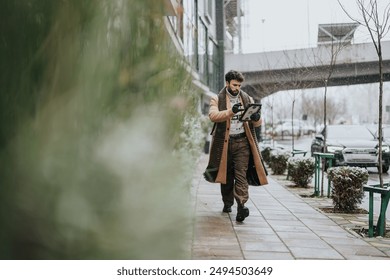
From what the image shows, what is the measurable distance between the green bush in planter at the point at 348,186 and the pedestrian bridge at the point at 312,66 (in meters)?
1.00

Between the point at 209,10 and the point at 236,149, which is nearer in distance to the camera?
the point at 236,149

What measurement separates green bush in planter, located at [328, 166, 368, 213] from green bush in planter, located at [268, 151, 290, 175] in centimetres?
382

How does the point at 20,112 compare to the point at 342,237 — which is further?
the point at 342,237

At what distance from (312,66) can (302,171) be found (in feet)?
5.51

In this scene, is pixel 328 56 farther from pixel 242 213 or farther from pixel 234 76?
pixel 242 213

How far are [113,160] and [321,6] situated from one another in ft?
14.5

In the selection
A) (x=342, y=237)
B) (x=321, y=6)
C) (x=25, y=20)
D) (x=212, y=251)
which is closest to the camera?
(x=25, y=20)

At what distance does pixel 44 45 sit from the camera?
4.07ft

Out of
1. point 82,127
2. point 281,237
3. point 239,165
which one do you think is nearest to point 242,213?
point 239,165

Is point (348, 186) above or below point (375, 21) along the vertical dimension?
below

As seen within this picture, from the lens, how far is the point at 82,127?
1.26m

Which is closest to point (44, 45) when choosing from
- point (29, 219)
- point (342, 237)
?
point (29, 219)

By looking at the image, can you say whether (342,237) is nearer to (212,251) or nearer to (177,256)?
(212,251)

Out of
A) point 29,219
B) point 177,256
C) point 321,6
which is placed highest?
point 321,6
